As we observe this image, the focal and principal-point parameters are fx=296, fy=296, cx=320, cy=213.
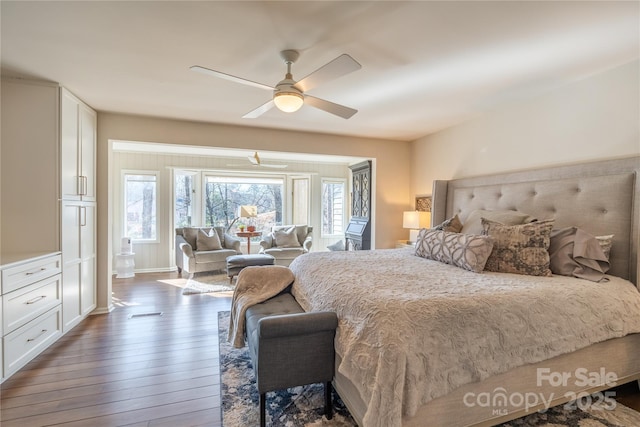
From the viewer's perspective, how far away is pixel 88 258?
3408 millimetres

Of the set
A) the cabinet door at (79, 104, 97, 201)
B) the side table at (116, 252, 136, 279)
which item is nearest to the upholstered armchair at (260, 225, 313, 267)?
the side table at (116, 252, 136, 279)

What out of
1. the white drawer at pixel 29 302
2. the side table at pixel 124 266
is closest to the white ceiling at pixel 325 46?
the white drawer at pixel 29 302

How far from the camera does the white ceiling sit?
5.75 ft

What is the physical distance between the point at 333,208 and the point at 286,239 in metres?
1.79

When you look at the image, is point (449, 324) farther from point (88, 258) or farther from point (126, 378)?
point (88, 258)

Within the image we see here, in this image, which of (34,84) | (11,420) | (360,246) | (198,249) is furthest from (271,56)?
(198,249)

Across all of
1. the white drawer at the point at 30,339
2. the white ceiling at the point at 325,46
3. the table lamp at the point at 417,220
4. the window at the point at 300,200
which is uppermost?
the white ceiling at the point at 325,46

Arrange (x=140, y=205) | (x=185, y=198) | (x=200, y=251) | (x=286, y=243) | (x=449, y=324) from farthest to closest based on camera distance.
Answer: (x=185, y=198)
(x=286, y=243)
(x=140, y=205)
(x=200, y=251)
(x=449, y=324)

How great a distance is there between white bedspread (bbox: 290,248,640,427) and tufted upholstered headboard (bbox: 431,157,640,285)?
407 millimetres

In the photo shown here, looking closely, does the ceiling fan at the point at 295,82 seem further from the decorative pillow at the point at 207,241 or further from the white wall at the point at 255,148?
the decorative pillow at the point at 207,241

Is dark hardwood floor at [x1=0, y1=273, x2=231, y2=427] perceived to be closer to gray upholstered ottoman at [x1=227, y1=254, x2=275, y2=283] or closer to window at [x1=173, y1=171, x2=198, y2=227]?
gray upholstered ottoman at [x1=227, y1=254, x2=275, y2=283]

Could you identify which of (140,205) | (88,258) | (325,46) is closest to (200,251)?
(140,205)

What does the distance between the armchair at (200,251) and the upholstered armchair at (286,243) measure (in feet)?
2.21

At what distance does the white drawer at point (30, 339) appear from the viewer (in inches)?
87.1
